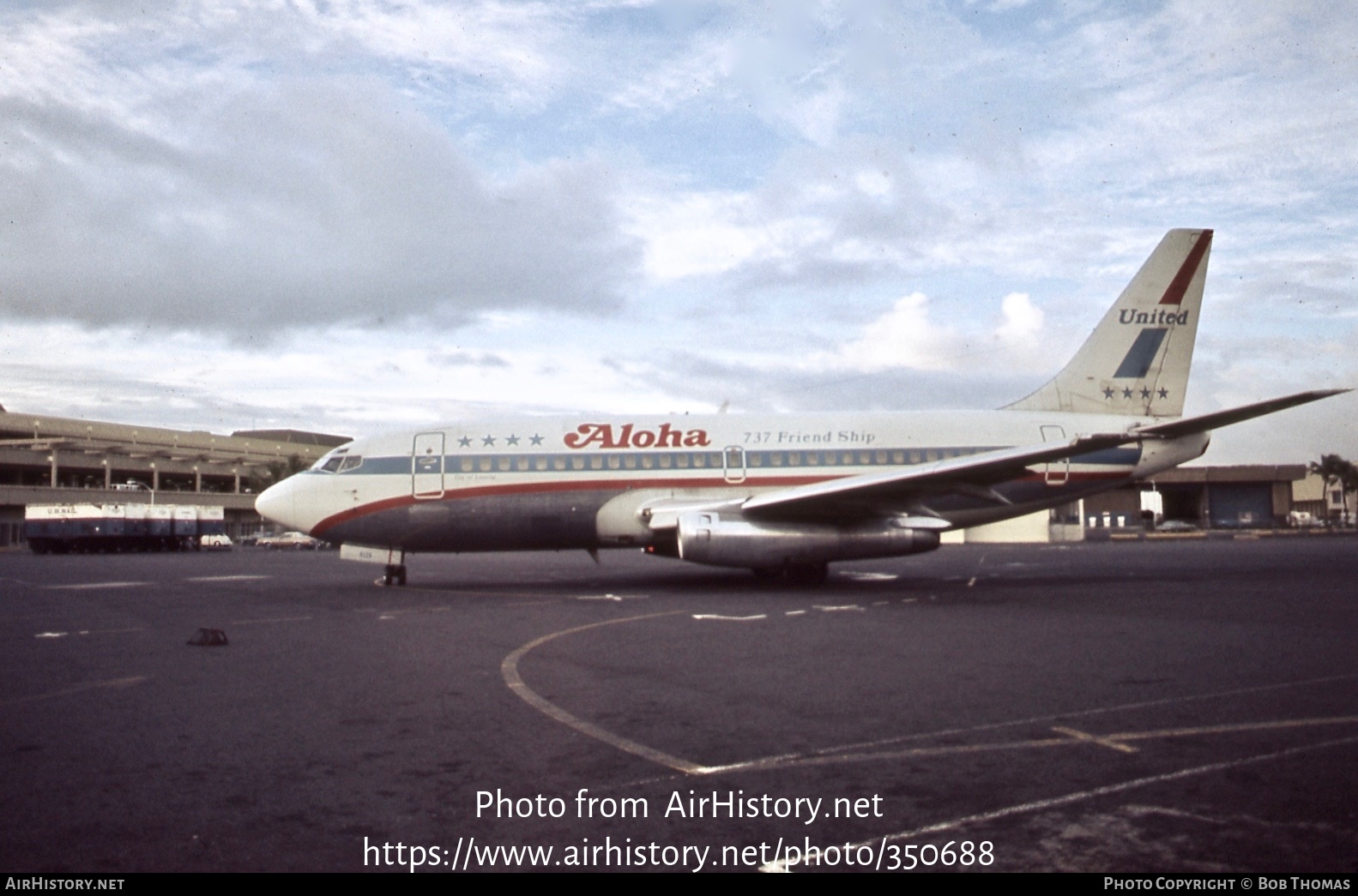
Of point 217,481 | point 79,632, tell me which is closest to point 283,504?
point 79,632

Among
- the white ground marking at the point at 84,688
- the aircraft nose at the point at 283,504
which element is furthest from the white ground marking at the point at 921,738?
the aircraft nose at the point at 283,504

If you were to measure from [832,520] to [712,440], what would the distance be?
349cm

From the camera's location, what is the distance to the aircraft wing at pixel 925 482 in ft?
51.5

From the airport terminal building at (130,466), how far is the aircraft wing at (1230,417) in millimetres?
74367

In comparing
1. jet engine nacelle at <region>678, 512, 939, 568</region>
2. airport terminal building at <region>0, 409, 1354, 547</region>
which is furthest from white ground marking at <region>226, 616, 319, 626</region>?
airport terminal building at <region>0, 409, 1354, 547</region>

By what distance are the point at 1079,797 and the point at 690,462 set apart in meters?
15.5

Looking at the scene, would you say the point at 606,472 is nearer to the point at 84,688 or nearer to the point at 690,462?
the point at 690,462

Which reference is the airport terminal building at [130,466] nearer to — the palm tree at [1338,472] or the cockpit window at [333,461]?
the cockpit window at [333,461]

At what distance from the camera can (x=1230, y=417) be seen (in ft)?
53.1

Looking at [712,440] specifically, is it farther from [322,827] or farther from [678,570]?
[322,827]

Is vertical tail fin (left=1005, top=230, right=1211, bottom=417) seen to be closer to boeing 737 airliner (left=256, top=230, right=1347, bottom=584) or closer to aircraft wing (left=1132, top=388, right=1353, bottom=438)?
boeing 737 airliner (left=256, top=230, right=1347, bottom=584)

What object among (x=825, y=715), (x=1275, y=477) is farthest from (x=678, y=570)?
(x=1275, y=477)

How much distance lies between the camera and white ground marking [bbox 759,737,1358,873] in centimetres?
418

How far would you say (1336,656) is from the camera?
9047 millimetres
